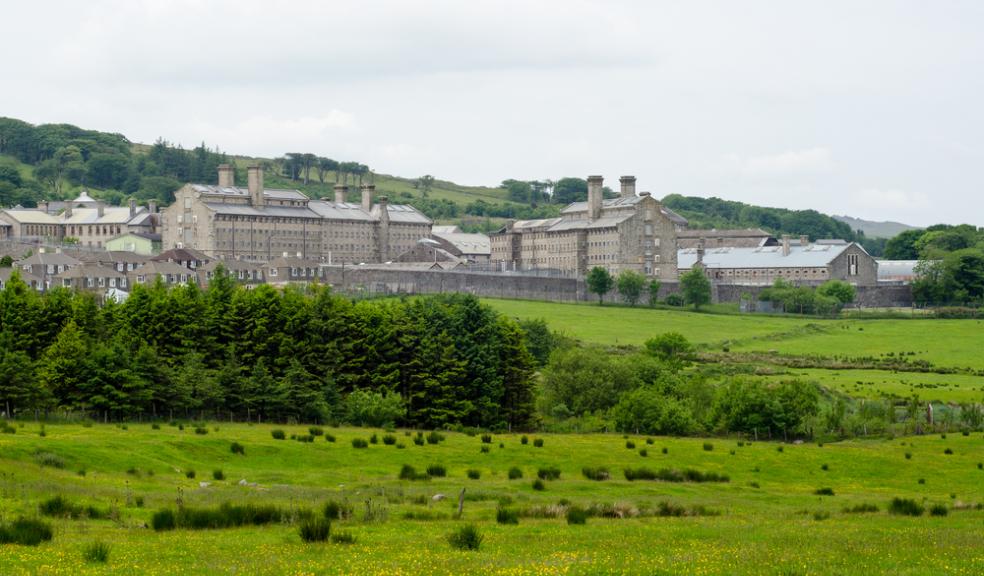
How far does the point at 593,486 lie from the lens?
120 ft

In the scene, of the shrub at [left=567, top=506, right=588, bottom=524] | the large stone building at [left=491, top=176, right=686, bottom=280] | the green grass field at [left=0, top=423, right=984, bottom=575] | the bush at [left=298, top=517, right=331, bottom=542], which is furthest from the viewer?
the large stone building at [left=491, top=176, right=686, bottom=280]

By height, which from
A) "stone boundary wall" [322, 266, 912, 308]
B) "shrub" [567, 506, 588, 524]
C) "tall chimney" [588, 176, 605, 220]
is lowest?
"shrub" [567, 506, 588, 524]

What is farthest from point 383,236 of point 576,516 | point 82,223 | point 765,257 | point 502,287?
point 576,516

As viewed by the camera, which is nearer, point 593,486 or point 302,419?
point 593,486

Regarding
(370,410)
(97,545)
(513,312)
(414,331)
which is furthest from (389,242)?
(97,545)

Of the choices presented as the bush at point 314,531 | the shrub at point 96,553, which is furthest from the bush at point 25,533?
the bush at point 314,531

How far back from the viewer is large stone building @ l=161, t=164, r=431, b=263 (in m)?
148

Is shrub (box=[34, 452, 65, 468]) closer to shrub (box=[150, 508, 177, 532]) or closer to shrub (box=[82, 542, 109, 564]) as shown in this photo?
shrub (box=[150, 508, 177, 532])

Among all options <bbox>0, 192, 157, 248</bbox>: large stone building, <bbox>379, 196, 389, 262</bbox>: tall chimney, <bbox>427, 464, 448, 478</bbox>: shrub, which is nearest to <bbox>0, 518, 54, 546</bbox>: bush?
<bbox>427, 464, 448, 478</bbox>: shrub

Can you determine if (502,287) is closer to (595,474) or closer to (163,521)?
(595,474)

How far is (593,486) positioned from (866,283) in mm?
120630

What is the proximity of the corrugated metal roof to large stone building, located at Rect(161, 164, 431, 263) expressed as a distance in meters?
35.4

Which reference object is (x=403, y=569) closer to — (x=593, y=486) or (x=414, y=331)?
(x=593, y=486)

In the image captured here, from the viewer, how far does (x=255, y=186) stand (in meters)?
153
